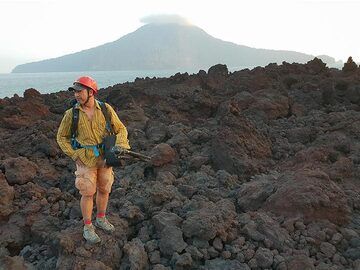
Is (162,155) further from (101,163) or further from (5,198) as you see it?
(5,198)

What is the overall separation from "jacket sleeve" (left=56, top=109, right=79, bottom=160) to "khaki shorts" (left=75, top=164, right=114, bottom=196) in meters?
0.19

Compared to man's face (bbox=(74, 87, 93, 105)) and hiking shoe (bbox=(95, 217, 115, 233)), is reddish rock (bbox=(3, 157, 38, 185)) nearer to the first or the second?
hiking shoe (bbox=(95, 217, 115, 233))

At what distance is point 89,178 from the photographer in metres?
4.56

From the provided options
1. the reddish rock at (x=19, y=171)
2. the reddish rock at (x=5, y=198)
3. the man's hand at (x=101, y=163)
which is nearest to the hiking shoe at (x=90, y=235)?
the man's hand at (x=101, y=163)

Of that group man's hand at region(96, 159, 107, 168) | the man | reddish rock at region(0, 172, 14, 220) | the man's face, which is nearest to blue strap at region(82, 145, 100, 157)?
the man

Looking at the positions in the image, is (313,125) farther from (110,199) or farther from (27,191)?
(27,191)

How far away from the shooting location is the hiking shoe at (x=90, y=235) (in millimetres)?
4648

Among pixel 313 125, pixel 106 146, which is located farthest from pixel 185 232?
pixel 313 125

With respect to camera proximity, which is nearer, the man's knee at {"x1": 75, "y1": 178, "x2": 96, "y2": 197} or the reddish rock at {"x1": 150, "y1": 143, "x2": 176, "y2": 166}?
the man's knee at {"x1": 75, "y1": 178, "x2": 96, "y2": 197}

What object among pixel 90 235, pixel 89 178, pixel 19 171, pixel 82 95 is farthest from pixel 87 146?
pixel 19 171

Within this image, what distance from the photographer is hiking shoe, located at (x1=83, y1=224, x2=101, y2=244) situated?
15.3ft

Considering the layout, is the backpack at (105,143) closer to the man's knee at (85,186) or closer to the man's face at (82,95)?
the man's face at (82,95)

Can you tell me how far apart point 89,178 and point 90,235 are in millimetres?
689

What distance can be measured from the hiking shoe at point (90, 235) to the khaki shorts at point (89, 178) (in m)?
0.43
